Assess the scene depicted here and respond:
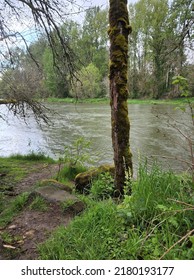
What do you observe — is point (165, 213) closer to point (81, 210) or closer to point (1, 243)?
point (81, 210)

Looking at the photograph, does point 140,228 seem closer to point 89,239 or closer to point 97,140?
point 89,239

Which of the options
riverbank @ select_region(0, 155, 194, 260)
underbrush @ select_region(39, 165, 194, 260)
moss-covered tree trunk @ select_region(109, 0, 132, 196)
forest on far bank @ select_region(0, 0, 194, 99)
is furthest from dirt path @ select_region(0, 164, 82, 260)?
forest on far bank @ select_region(0, 0, 194, 99)

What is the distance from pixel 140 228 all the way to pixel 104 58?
41673 millimetres

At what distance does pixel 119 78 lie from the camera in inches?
131

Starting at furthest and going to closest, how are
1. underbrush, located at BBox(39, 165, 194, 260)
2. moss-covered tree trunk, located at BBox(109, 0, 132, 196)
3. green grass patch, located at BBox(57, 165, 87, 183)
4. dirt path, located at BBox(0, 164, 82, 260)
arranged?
green grass patch, located at BBox(57, 165, 87, 183) < moss-covered tree trunk, located at BBox(109, 0, 132, 196) < dirt path, located at BBox(0, 164, 82, 260) < underbrush, located at BBox(39, 165, 194, 260)

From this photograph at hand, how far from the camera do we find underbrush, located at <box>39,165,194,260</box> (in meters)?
1.81

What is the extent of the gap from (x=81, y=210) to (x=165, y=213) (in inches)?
50.1

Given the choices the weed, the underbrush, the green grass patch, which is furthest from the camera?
the green grass patch

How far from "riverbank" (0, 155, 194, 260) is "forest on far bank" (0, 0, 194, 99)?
1142 mm

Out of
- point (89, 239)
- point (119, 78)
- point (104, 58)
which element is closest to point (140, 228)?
point (89, 239)

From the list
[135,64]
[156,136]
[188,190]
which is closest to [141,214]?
[188,190]

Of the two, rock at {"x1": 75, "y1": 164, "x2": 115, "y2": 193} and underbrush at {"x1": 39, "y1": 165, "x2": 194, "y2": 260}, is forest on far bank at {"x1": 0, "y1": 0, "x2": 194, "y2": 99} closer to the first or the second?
underbrush at {"x1": 39, "y1": 165, "x2": 194, "y2": 260}

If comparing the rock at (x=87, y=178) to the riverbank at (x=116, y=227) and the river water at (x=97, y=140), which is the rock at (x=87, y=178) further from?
the river water at (x=97, y=140)
